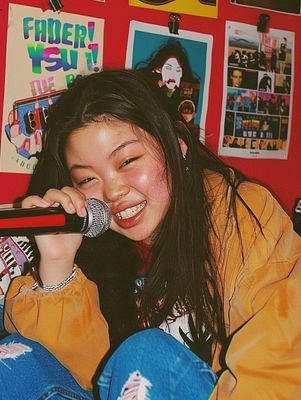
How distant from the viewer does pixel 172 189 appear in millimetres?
1083

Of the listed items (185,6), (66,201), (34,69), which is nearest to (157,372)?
(66,201)

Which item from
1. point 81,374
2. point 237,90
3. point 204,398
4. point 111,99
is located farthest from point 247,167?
point 204,398

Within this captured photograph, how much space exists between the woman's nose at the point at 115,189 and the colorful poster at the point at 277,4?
30.5 inches

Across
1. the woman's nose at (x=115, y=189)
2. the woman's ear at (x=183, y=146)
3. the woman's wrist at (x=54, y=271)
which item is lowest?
the woman's wrist at (x=54, y=271)

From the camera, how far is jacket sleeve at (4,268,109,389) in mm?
1096

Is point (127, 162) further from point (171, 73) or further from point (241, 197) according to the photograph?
point (171, 73)

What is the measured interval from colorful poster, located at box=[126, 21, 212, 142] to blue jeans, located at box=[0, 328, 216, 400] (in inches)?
28.1

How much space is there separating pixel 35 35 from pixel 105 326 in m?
0.68

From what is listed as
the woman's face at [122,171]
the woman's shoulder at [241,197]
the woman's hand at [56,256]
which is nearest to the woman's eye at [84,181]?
the woman's face at [122,171]

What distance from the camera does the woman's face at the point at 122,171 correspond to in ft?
3.36

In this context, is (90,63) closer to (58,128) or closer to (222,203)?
(58,128)

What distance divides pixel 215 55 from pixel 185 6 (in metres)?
0.15

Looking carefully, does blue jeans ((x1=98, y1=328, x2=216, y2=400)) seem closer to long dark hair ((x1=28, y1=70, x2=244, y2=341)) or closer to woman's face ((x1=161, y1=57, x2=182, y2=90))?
long dark hair ((x1=28, y1=70, x2=244, y2=341))

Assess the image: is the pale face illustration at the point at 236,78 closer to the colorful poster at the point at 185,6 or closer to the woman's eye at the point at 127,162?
the colorful poster at the point at 185,6
